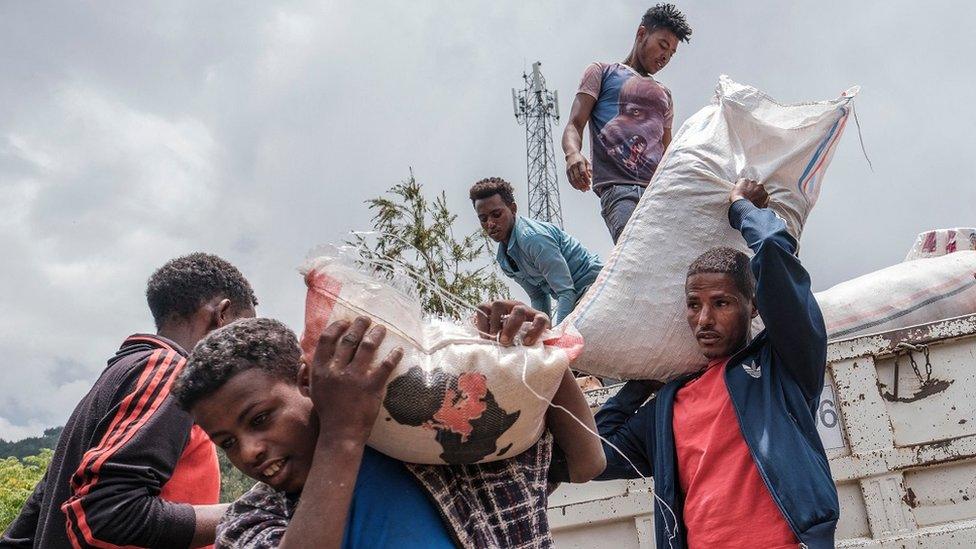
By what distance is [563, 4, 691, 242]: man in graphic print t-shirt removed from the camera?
3.34 meters

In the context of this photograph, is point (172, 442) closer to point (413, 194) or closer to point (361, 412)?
point (361, 412)

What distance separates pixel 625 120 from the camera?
3.40 meters

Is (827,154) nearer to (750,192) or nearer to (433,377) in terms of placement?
(750,192)

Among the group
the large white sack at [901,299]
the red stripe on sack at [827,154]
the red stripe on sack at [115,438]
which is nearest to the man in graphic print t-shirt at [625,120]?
the large white sack at [901,299]

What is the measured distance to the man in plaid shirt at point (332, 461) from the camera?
1.07m

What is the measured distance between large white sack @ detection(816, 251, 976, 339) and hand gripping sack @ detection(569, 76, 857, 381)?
2.06 feet

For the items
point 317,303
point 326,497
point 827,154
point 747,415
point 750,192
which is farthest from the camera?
point 827,154

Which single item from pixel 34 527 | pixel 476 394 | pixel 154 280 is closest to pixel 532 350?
pixel 476 394

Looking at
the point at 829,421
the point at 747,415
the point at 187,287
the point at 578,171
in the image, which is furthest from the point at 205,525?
the point at 578,171

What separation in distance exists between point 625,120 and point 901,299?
1270mm

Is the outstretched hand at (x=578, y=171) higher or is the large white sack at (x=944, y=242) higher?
the outstretched hand at (x=578, y=171)

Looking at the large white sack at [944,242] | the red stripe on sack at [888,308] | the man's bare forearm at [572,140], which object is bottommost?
the red stripe on sack at [888,308]

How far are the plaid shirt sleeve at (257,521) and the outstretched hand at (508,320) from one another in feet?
1.26

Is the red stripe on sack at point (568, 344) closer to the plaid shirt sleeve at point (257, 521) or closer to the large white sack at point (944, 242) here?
the plaid shirt sleeve at point (257, 521)
